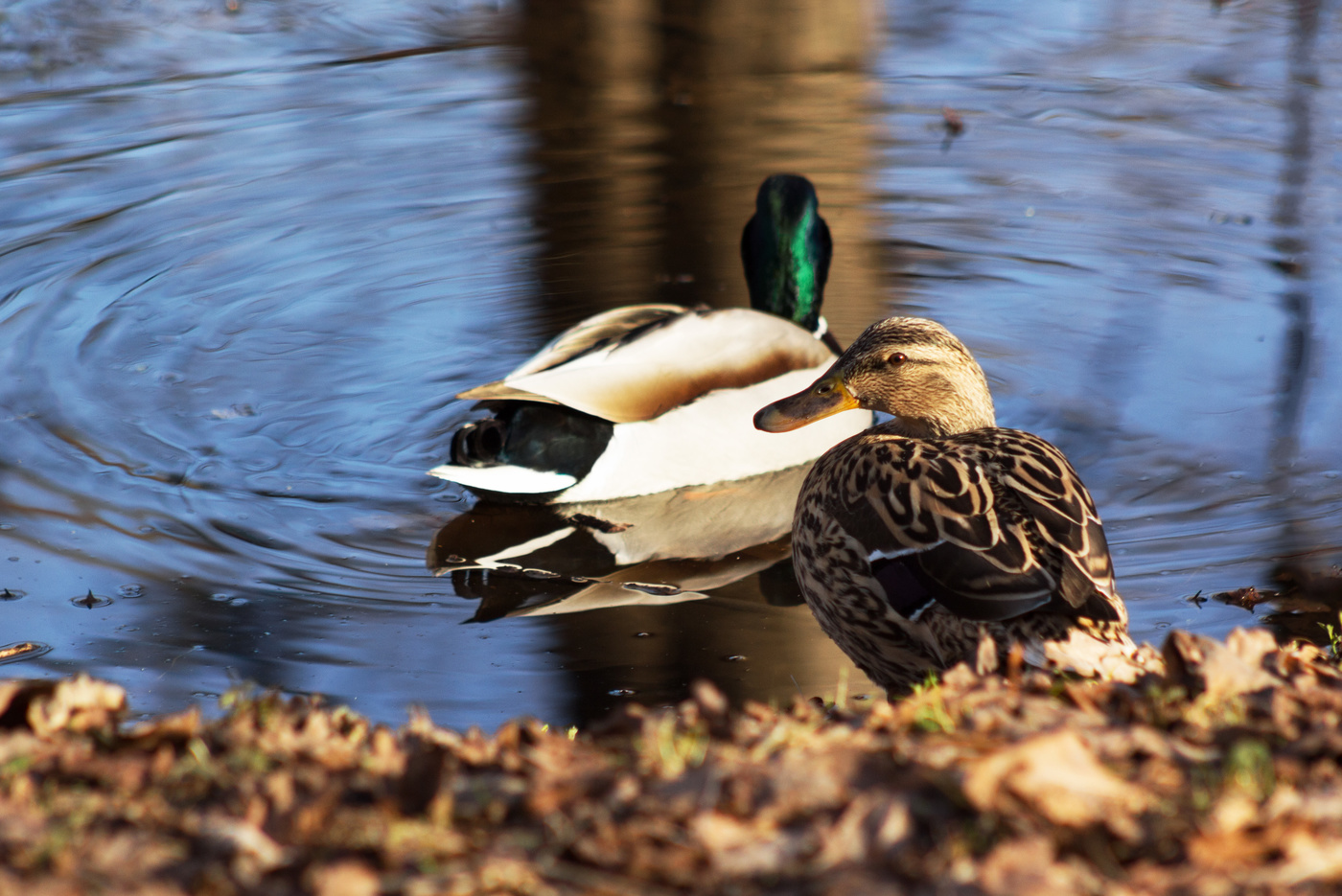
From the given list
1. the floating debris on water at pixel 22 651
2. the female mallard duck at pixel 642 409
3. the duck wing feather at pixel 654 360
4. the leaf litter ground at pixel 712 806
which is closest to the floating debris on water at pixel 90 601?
the floating debris on water at pixel 22 651

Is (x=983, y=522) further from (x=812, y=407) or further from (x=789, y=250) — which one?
(x=789, y=250)

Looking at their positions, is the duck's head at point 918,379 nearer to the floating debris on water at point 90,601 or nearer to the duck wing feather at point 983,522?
the duck wing feather at point 983,522

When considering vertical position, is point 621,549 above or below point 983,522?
below

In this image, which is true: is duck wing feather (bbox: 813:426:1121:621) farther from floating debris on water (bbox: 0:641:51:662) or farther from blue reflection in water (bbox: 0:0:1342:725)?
floating debris on water (bbox: 0:641:51:662)

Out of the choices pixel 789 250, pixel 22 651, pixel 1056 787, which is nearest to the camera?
pixel 1056 787

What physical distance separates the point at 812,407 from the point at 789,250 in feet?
7.94

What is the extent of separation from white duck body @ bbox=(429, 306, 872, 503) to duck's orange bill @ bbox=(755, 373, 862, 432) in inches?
44.7

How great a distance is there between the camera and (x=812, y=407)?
4.79m

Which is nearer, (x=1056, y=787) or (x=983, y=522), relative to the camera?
(x=1056, y=787)

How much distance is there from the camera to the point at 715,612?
492 centimetres

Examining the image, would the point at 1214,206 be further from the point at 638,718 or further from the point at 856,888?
the point at 856,888

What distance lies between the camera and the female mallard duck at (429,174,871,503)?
5.73 meters

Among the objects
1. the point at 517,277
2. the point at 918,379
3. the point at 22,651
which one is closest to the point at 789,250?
the point at 517,277

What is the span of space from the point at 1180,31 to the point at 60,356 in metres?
10.4
